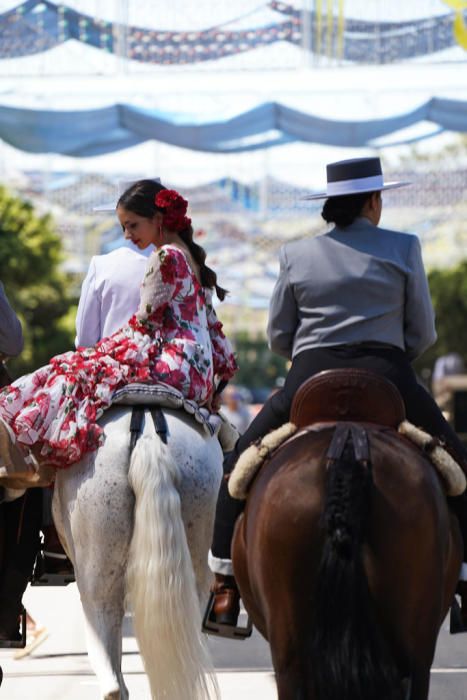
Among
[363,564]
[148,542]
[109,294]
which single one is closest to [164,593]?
[148,542]

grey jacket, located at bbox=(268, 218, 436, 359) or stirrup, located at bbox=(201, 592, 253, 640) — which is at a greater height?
grey jacket, located at bbox=(268, 218, 436, 359)

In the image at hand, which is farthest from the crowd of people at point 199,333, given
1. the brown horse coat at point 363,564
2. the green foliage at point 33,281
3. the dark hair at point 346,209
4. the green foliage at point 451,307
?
the green foliage at point 451,307

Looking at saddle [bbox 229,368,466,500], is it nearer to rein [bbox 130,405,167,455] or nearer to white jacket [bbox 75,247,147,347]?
rein [bbox 130,405,167,455]

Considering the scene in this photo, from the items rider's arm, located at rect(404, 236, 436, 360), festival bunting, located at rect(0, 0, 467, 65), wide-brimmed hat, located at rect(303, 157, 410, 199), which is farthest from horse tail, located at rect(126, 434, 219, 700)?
festival bunting, located at rect(0, 0, 467, 65)

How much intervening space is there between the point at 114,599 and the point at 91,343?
4.59 ft

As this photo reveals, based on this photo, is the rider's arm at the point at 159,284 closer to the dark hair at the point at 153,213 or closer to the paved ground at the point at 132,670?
the dark hair at the point at 153,213

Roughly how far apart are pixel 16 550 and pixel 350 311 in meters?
2.46

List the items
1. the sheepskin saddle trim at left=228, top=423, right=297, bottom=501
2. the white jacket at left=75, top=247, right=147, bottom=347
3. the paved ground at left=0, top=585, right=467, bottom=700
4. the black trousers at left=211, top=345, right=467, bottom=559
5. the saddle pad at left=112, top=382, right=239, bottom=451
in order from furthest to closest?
the paved ground at left=0, top=585, right=467, bottom=700 < the white jacket at left=75, top=247, right=147, bottom=347 < the saddle pad at left=112, top=382, right=239, bottom=451 < the black trousers at left=211, top=345, right=467, bottom=559 < the sheepskin saddle trim at left=228, top=423, right=297, bottom=501

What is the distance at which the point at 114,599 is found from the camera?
273 inches

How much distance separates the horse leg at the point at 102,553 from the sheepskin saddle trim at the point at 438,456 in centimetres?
147

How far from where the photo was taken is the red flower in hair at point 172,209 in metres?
7.25

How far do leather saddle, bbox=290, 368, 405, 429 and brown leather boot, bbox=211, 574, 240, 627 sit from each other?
896 millimetres

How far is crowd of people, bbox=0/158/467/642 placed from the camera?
6191 mm

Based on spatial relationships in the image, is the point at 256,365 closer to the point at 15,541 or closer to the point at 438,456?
the point at 15,541
